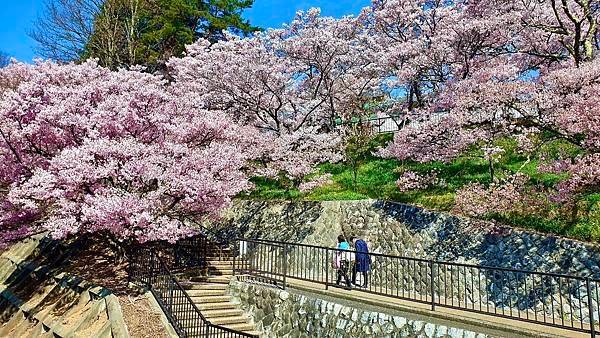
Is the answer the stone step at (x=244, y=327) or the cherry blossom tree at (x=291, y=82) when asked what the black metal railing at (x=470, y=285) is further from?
the cherry blossom tree at (x=291, y=82)

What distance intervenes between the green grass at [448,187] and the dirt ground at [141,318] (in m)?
8.52

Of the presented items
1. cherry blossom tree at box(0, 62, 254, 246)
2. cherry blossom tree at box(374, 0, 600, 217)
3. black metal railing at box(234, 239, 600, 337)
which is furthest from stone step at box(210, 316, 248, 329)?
cherry blossom tree at box(374, 0, 600, 217)

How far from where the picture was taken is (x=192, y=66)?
21844 millimetres

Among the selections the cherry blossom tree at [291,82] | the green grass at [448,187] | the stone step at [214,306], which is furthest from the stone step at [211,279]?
the cherry blossom tree at [291,82]

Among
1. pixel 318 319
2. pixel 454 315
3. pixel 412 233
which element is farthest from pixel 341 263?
pixel 412 233

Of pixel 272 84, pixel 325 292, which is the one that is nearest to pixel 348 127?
pixel 272 84

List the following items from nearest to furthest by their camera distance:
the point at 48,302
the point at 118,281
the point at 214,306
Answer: the point at 214,306 < the point at 118,281 < the point at 48,302

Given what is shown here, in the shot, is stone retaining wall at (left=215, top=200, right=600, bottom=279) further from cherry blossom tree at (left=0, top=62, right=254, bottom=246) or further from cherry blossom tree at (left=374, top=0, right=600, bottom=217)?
cherry blossom tree at (left=0, top=62, right=254, bottom=246)

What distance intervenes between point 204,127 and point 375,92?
530 inches

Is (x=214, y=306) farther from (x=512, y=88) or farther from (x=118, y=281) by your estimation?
(x=512, y=88)

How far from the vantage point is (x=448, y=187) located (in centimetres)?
1620

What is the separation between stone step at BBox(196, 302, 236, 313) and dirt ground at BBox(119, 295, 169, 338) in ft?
3.61

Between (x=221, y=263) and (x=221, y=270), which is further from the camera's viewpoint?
(x=221, y=263)

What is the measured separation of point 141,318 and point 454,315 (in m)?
7.29
